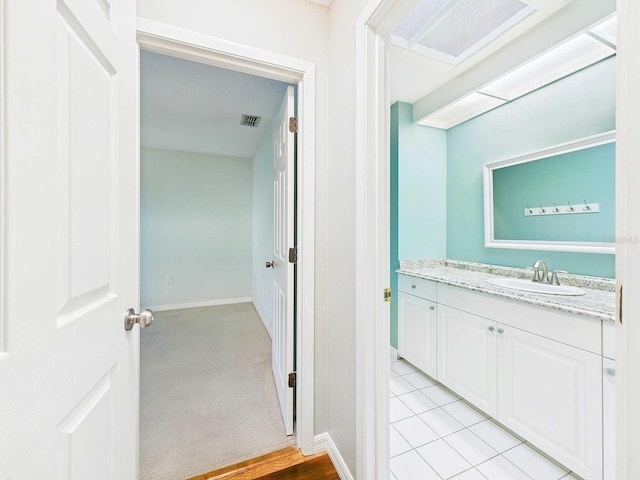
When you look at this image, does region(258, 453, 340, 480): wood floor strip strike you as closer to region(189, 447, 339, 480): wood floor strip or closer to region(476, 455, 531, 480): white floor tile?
region(189, 447, 339, 480): wood floor strip

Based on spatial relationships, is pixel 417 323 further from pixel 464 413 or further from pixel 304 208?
pixel 304 208

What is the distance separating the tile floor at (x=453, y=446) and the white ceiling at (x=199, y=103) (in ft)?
8.61

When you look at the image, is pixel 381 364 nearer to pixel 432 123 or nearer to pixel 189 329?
pixel 432 123

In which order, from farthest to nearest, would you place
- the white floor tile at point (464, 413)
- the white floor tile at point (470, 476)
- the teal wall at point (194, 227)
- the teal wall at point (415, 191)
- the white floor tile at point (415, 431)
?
the teal wall at point (194, 227), the teal wall at point (415, 191), the white floor tile at point (464, 413), the white floor tile at point (415, 431), the white floor tile at point (470, 476)

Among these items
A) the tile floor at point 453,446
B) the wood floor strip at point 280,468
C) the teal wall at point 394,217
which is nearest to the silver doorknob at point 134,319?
the wood floor strip at point 280,468

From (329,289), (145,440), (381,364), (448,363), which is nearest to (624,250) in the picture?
(381,364)

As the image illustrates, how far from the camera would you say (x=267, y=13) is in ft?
4.32

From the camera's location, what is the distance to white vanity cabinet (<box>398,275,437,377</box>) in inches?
80.4

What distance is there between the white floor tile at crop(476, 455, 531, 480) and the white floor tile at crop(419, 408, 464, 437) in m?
0.23

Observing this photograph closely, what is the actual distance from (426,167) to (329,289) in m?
1.71

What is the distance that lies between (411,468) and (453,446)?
298 mm

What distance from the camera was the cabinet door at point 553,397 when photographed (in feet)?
3.84

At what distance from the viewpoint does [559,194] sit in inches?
70.7

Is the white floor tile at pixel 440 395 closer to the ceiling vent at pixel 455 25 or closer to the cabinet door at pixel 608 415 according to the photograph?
the cabinet door at pixel 608 415
